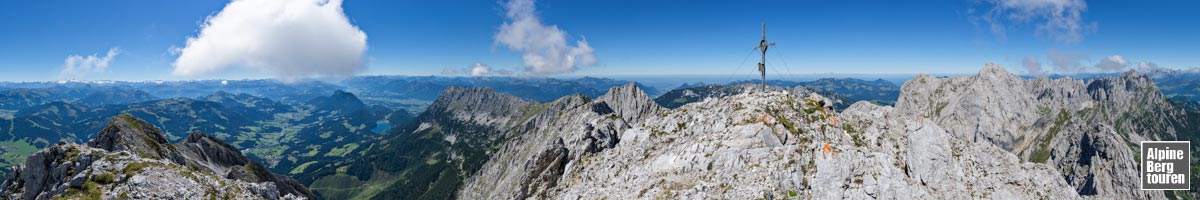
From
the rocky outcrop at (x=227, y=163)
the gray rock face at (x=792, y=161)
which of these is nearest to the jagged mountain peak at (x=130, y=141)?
the rocky outcrop at (x=227, y=163)

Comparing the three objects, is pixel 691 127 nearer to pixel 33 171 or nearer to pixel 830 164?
pixel 830 164

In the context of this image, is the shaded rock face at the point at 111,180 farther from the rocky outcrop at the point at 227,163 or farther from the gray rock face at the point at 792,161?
the gray rock face at the point at 792,161

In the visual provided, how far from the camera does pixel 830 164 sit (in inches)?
1751

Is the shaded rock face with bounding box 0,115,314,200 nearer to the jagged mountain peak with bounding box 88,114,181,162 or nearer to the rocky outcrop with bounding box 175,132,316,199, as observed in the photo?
the jagged mountain peak with bounding box 88,114,181,162

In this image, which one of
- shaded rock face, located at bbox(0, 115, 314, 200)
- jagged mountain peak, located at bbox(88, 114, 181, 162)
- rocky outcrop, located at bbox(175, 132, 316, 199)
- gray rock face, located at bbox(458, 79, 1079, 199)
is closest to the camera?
gray rock face, located at bbox(458, 79, 1079, 199)

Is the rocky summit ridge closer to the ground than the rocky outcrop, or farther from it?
farther from it

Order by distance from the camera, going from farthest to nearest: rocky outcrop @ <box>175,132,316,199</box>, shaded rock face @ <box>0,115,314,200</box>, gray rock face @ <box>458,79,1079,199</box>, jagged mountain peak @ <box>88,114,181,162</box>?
1. rocky outcrop @ <box>175,132,316,199</box>
2. jagged mountain peak @ <box>88,114,181,162</box>
3. shaded rock face @ <box>0,115,314,200</box>
4. gray rock face @ <box>458,79,1079,199</box>

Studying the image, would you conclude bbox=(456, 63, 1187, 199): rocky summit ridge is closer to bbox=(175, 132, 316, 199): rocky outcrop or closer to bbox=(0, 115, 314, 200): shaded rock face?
bbox=(0, 115, 314, 200): shaded rock face

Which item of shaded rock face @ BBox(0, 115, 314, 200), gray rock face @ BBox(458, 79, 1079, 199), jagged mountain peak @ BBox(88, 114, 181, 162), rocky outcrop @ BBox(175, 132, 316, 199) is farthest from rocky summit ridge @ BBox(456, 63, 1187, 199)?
jagged mountain peak @ BBox(88, 114, 181, 162)

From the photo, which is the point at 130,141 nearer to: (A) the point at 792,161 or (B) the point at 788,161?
(B) the point at 788,161

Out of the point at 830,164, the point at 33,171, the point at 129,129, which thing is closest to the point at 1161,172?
the point at 830,164

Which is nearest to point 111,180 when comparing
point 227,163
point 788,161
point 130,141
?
point 130,141

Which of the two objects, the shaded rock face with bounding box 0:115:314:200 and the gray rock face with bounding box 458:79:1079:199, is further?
the shaded rock face with bounding box 0:115:314:200

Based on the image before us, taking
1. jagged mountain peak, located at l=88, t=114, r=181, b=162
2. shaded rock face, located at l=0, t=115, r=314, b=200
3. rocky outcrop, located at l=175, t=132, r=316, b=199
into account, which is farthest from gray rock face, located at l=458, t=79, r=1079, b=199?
jagged mountain peak, located at l=88, t=114, r=181, b=162
